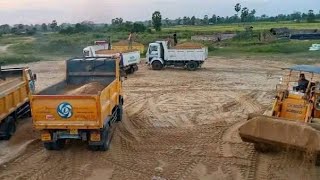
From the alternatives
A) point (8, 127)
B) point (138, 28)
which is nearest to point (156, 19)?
point (138, 28)

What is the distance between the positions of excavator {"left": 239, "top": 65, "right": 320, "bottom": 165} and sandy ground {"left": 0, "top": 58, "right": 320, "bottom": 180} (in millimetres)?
612

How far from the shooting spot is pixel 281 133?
341 inches

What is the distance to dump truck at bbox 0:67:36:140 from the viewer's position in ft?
37.8

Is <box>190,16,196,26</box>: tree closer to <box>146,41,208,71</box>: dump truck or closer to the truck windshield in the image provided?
the truck windshield

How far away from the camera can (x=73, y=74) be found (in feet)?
42.3

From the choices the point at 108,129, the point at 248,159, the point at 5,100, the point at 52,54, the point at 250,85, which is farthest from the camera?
the point at 52,54

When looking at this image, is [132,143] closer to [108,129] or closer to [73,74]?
[108,129]

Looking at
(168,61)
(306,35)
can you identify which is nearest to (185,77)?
(168,61)

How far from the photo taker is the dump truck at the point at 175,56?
26344 millimetres

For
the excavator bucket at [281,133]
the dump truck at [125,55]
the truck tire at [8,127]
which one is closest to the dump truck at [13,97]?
the truck tire at [8,127]

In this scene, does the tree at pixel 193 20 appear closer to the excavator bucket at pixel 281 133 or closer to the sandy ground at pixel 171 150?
the sandy ground at pixel 171 150

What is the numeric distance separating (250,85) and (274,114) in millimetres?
10106

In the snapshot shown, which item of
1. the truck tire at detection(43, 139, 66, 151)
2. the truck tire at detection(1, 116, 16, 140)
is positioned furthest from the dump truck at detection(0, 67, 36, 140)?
the truck tire at detection(43, 139, 66, 151)

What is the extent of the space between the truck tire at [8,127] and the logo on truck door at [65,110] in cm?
265
